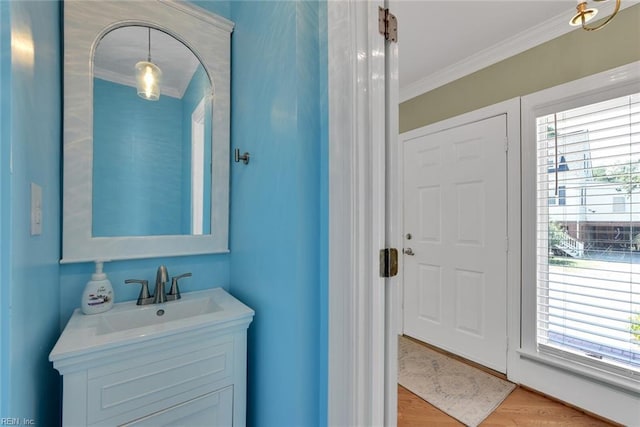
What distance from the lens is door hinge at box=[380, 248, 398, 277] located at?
2.83 feet

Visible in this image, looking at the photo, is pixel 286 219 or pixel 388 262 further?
pixel 286 219

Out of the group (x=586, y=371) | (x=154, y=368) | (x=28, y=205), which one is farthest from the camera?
(x=586, y=371)

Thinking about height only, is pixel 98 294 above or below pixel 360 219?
below

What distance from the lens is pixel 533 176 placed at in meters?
1.92

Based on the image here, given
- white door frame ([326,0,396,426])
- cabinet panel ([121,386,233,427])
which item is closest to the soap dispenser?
cabinet panel ([121,386,233,427])

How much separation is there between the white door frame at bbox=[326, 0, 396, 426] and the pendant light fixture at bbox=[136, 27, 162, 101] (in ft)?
3.03

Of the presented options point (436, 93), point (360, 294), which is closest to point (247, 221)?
point (360, 294)

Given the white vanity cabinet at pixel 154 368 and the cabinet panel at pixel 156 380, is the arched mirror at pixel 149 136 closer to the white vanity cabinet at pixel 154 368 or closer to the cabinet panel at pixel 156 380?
the white vanity cabinet at pixel 154 368

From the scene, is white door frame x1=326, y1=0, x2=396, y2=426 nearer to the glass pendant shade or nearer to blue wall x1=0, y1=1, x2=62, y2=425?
blue wall x1=0, y1=1, x2=62, y2=425

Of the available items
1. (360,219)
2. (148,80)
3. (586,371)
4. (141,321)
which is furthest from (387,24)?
(586,371)

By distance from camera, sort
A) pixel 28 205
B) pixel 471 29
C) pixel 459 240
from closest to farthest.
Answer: pixel 28 205
pixel 471 29
pixel 459 240

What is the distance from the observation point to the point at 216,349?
1052 mm

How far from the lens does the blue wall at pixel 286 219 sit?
0.94m

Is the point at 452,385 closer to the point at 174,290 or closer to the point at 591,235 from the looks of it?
the point at 591,235
